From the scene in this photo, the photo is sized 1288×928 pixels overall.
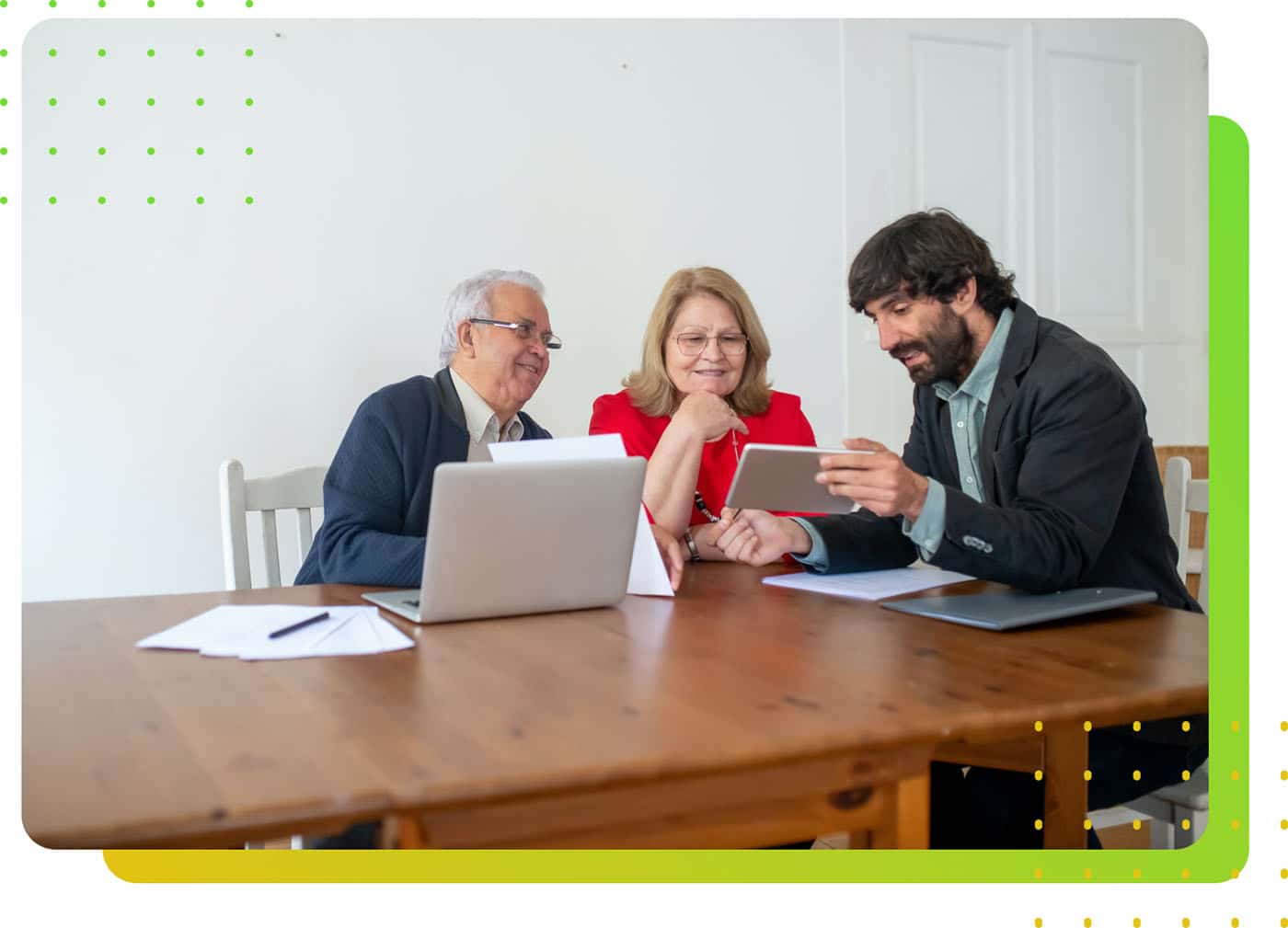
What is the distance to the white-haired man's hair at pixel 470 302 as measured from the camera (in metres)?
1.98

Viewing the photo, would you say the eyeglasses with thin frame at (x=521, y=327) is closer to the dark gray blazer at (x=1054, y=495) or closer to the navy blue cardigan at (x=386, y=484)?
the navy blue cardigan at (x=386, y=484)

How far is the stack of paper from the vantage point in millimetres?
1156

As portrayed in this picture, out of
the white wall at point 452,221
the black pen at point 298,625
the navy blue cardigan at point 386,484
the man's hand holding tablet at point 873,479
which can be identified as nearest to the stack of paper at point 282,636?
the black pen at point 298,625

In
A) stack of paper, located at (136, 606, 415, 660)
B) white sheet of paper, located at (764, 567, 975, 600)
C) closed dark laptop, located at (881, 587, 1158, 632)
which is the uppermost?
stack of paper, located at (136, 606, 415, 660)

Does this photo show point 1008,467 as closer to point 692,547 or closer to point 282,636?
point 692,547

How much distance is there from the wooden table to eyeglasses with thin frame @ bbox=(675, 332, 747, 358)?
1.00m

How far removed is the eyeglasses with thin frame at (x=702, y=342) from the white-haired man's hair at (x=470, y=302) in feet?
1.12

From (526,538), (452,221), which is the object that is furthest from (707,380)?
(526,538)

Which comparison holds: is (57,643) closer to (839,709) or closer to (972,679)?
(839,709)

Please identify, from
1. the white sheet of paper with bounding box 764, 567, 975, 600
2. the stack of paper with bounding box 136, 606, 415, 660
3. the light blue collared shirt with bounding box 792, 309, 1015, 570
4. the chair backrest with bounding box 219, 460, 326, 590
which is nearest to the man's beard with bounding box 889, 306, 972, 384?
the light blue collared shirt with bounding box 792, 309, 1015, 570

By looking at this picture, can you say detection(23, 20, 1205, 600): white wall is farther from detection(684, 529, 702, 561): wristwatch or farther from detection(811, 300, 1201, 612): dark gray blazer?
detection(684, 529, 702, 561): wristwatch

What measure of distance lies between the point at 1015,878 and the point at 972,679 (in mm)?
175

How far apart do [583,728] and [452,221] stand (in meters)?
1.78

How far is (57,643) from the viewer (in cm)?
125
